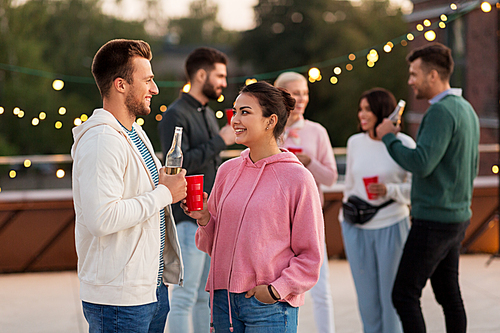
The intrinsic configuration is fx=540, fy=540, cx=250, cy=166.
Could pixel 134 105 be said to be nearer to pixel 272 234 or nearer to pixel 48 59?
pixel 272 234

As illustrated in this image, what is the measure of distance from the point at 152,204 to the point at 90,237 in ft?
0.79

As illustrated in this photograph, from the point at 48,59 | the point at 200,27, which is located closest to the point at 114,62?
the point at 48,59

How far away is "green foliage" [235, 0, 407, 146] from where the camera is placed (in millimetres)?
31891

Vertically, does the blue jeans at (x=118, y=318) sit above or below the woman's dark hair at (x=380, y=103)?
below

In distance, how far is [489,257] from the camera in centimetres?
549

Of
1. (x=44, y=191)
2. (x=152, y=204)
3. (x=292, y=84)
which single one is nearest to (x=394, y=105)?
(x=292, y=84)

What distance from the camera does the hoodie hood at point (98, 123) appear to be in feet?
5.87

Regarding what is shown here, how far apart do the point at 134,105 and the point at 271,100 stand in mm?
500

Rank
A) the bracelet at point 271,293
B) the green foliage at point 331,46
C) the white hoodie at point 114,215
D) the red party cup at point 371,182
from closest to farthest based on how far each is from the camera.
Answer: the white hoodie at point 114,215, the bracelet at point 271,293, the red party cup at point 371,182, the green foliage at point 331,46

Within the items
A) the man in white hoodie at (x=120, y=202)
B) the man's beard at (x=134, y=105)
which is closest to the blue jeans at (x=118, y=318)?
the man in white hoodie at (x=120, y=202)

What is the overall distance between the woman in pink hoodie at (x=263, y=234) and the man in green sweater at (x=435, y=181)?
104 cm

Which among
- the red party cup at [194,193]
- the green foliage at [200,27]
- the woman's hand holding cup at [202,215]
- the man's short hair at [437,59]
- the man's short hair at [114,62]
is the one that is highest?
the green foliage at [200,27]

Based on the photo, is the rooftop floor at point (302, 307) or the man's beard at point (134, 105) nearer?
the man's beard at point (134, 105)

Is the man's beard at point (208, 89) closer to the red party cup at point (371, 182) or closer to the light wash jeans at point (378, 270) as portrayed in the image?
the red party cup at point (371, 182)
